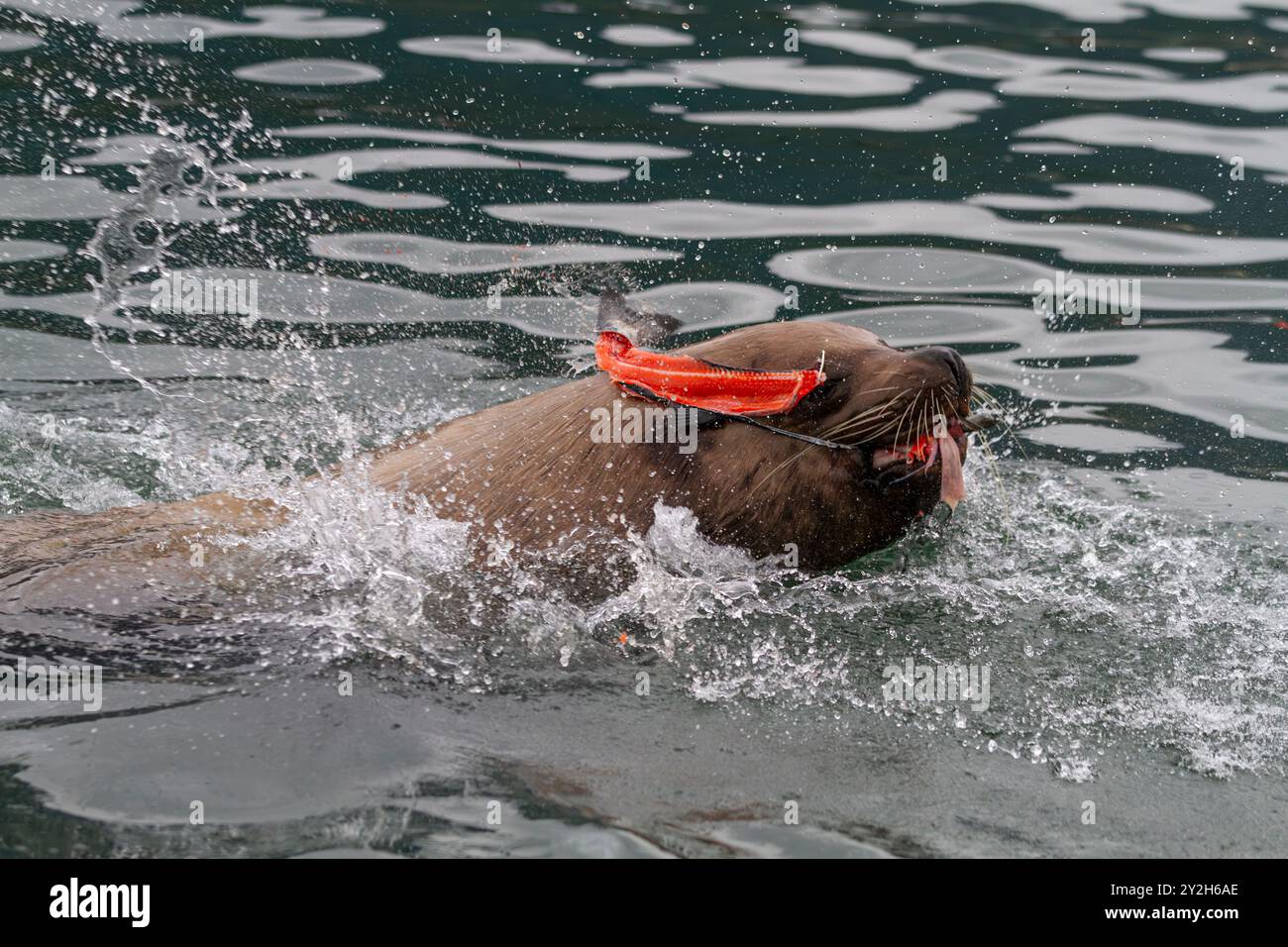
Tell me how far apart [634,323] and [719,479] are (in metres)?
0.82

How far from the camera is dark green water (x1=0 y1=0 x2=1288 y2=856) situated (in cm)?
439

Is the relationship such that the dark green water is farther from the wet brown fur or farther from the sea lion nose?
the sea lion nose

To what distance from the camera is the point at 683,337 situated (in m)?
9.01

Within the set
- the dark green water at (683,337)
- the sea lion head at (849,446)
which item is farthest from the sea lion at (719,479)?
the dark green water at (683,337)

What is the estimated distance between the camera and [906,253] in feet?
33.7

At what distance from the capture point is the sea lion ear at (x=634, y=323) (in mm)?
5543

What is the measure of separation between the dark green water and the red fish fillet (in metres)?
0.52

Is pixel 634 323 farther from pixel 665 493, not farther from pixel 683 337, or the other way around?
pixel 683 337

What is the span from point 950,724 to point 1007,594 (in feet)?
3.89

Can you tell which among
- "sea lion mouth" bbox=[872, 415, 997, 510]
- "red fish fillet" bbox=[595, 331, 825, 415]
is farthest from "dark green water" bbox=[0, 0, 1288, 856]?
"sea lion mouth" bbox=[872, 415, 997, 510]

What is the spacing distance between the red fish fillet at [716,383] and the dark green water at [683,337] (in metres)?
0.52

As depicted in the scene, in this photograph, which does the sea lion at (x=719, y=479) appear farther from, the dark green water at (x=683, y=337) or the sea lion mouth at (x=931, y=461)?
the dark green water at (x=683, y=337)

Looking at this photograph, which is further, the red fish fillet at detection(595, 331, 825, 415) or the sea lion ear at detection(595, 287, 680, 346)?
the sea lion ear at detection(595, 287, 680, 346)
